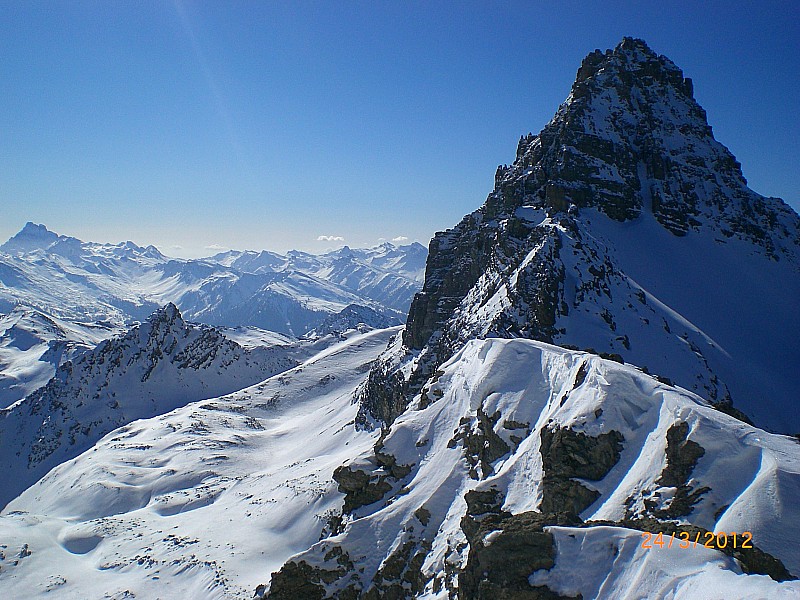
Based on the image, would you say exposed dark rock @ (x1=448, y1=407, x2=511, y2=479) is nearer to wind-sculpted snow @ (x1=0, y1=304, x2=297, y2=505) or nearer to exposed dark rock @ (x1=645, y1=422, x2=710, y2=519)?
exposed dark rock @ (x1=645, y1=422, x2=710, y2=519)

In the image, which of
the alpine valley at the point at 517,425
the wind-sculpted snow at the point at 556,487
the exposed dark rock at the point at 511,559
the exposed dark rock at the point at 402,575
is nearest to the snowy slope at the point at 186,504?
the alpine valley at the point at 517,425

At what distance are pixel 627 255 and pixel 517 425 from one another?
56085mm

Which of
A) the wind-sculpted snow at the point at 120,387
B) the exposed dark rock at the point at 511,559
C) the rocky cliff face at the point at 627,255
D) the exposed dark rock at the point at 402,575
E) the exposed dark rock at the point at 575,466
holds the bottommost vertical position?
the wind-sculpted snow at the point at 120,387

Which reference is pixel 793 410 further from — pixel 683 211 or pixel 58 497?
pixel 58 497

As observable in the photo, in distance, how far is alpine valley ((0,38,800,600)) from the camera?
16672 mm

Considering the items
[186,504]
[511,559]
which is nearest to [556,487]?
[511,559]

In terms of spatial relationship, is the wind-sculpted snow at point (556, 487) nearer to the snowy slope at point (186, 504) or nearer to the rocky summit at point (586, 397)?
the rocky summit at point (586, 397)

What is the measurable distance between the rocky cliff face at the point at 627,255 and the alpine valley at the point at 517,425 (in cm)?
45

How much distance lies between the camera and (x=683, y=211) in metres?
85.0

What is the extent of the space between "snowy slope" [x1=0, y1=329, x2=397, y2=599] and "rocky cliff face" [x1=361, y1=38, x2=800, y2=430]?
18696 millimetres

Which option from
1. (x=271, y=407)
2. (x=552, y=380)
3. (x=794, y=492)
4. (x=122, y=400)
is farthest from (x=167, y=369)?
(x=794, y=492)

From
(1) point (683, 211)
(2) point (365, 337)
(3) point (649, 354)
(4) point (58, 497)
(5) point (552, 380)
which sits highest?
(1) point (683, 211)

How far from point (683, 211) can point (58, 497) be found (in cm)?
11544
